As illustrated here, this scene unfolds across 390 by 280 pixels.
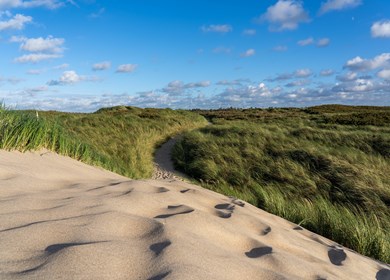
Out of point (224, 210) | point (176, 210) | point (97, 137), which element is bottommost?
point (97, 137)

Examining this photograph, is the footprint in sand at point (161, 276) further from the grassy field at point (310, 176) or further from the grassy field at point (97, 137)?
the grassy field at point (97, 137)

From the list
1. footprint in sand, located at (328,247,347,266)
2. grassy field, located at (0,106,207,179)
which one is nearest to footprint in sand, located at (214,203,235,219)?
footprint in sand, located at (328,247,347,266)

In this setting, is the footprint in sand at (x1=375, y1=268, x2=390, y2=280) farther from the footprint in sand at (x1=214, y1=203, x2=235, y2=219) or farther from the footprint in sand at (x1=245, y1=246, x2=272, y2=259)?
the footprint in sand at (x1=214, y1=203, x2=235, y2=219)

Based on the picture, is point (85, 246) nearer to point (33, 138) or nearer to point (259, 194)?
point (33, 138)

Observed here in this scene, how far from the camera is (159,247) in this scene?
1.73 m

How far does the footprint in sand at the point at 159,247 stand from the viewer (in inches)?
65.9

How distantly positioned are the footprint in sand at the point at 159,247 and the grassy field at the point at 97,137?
10.2ft

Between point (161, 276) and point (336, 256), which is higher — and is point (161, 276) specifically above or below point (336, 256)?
above

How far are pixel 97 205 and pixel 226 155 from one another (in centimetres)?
976

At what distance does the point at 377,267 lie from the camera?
2613mm

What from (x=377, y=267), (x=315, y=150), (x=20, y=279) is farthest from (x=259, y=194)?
(x=315, y=150)

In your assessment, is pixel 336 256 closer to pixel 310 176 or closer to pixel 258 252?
pixel 258 252

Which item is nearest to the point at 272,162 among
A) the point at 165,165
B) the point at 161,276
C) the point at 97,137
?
the point at 165,165

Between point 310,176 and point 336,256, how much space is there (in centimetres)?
675
